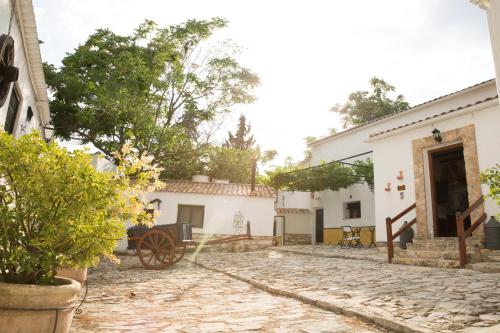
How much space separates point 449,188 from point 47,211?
13.3 metres

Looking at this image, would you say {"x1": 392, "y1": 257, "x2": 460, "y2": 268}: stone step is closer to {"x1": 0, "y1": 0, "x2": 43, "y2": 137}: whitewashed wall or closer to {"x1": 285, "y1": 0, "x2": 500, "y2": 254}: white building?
{"x1": 285, "y1": 0, "x2": 500, "y2": 254}: white building

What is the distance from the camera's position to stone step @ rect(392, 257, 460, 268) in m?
7.43

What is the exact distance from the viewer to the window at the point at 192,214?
59.0 feet

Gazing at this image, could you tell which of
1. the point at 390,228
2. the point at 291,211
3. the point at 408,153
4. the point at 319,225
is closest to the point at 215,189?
the point at 291,211

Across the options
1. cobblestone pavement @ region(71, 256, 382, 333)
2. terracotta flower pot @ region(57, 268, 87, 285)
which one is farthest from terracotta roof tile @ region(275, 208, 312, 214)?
terracotta flower pot @ region(57, 268, 87, 285)

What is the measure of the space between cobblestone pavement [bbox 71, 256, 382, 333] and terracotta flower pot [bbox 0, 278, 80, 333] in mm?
906

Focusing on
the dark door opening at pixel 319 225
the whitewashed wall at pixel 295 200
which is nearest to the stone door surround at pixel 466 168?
the dark door opening at pixel 319 225

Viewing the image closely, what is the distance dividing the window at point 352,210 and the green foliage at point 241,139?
58.6 feet

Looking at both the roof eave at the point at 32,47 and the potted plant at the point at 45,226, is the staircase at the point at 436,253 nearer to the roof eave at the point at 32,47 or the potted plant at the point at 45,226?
the potted plant at the point at 45,226

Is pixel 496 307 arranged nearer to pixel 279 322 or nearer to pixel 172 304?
pixel 279 322

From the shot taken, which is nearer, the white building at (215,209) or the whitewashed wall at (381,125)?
the whitewashed wall at (381,125)

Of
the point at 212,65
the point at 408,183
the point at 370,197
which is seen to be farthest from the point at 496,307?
the point at 212,65

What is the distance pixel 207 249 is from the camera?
16.1 metres

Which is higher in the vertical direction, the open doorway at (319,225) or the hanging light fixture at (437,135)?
the hanging light fixture at (437,135)
